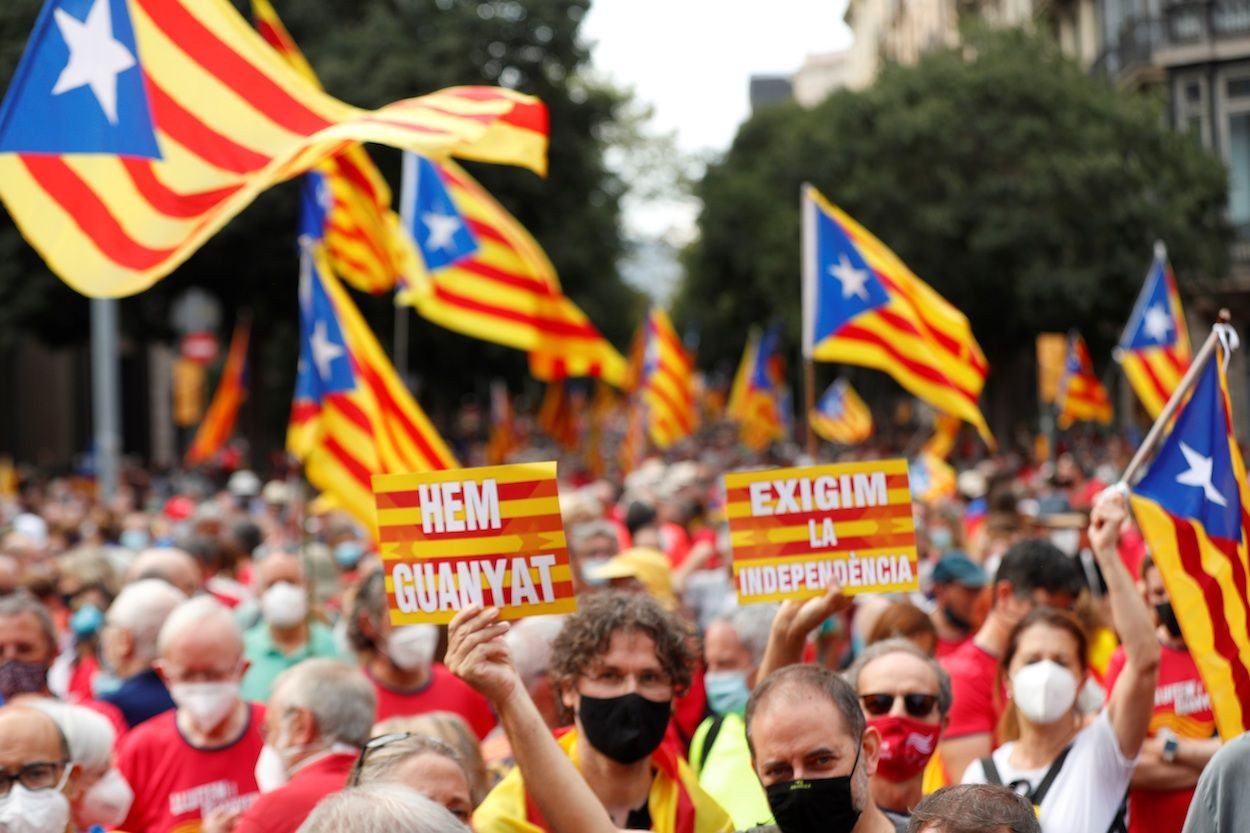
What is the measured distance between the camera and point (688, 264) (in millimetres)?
61906

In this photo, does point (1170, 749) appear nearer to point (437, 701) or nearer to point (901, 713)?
point (901, 713)

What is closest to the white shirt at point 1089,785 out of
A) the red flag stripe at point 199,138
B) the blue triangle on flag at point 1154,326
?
the red flag stripe at point 199,138

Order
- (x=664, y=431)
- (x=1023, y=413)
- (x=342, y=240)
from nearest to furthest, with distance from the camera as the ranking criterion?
(x=342, y=240)
(x=664, y=431)
(x=1023, y=413)

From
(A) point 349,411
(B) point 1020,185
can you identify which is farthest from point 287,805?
(B) point 1020,185

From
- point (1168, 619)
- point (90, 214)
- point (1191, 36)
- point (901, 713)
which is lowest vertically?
point (901, 713)

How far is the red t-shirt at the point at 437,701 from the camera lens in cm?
646

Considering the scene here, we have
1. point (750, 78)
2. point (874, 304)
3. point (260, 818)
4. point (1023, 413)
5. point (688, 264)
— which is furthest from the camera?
point (750, 78)

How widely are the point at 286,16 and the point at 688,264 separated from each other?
92.1ft

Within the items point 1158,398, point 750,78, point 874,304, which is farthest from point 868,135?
point 750,78

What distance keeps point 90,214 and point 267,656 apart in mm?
2453

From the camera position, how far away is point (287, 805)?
4598mm

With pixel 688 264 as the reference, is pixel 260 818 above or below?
below

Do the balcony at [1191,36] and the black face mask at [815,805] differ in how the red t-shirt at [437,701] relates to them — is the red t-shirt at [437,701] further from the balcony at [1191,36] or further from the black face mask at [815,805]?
the balcony at [1191,36]

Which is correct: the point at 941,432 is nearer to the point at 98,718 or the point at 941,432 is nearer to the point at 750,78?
the point at 98,718
